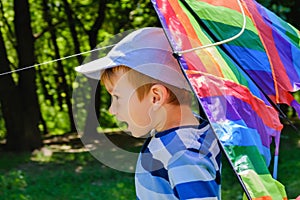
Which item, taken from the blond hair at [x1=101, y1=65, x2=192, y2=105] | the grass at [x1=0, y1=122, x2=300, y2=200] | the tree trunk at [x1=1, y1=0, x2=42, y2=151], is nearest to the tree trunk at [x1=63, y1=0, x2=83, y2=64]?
the tree trunk at [x1=1, y1=0, x2=42, y2=151]

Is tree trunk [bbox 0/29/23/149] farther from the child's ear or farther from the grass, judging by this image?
the child's ear

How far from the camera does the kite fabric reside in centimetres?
128

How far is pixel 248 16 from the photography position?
166 centimetres

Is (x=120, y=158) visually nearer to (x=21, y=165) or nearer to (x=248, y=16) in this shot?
(x=248, y=16)

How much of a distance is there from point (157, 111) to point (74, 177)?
13.9ft

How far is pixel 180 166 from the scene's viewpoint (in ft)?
4.71

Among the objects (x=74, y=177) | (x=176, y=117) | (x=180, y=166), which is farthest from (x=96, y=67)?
(x=74, y=177)

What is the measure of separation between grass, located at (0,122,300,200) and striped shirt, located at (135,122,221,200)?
10.6 feet

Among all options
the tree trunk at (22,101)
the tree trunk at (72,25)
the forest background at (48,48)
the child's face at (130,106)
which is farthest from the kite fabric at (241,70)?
the tree trunk at (72,25)

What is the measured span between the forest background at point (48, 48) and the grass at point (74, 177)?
249 mm

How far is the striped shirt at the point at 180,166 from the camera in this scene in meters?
1.42

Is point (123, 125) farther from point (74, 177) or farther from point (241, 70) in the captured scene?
point (74, 177)

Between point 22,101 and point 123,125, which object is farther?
point 22,101

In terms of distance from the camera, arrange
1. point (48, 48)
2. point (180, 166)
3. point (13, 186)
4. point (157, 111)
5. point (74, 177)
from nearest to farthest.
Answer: point (180, 166)
point (157, 111)
point (13, 186)
point (74, 177)
point (48, 48)
